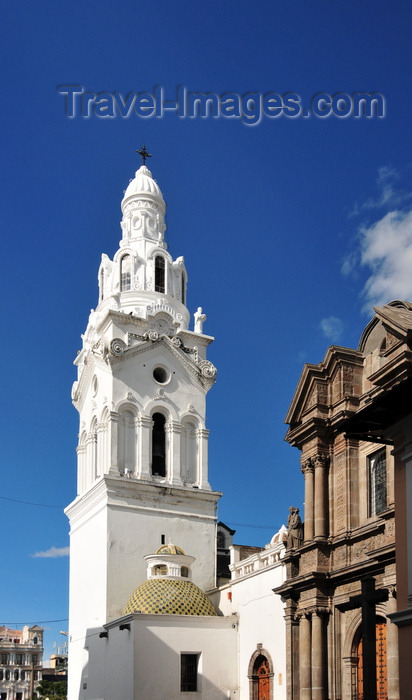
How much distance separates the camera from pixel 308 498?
24625 millimetres

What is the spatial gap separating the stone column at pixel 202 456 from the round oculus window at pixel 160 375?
2723 mm

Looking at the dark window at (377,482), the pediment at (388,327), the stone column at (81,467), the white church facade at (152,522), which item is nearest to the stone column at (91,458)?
the white church facade at (152,522)

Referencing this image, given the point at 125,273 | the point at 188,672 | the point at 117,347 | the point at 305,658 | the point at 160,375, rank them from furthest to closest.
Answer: the point at 125,273, the point at 160,375, the point at 117,347, the point at 188,672, the point at 305,658

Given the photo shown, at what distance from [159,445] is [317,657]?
18662 mm

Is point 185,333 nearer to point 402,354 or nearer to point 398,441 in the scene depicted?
point 402,354

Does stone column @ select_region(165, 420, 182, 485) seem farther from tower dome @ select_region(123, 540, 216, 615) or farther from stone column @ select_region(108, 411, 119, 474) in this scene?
tower dome @ select_region(123, 540, 216, 615)

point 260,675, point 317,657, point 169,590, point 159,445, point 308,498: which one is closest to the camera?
point 317,657

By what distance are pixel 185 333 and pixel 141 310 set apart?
2.25 m

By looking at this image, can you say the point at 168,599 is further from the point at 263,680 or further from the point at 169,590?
the point at 263,680

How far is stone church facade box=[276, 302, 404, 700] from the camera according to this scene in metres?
22.0

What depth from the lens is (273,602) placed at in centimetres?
2917

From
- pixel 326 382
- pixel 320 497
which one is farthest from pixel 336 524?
pixel 326 382

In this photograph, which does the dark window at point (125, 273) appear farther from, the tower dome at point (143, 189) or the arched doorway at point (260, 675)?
the arched doorway at point (260, 675)

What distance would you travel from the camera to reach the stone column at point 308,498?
2438cm
